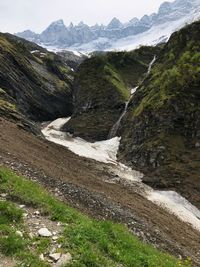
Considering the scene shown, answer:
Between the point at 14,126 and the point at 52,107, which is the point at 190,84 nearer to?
the point at 14,126

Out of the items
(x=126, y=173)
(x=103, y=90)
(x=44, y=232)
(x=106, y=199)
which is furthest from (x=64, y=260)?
(x=103, y=90)

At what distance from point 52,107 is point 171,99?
59169 millimetres

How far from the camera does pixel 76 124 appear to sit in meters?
103

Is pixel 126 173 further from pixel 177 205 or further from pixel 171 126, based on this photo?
pixel 177 205

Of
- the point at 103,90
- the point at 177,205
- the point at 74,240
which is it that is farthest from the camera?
the point at 103,90

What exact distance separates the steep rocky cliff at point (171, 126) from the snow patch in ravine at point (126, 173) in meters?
1.84

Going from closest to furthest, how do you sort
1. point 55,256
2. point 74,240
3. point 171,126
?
point 55,256
point 74,240
point 171,126

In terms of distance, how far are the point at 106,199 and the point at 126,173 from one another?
27.9 metres

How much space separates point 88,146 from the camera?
84000 millimetres

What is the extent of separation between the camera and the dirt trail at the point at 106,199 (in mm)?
30141

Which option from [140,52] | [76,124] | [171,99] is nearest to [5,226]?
[171,99]

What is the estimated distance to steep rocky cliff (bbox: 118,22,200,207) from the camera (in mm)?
61959

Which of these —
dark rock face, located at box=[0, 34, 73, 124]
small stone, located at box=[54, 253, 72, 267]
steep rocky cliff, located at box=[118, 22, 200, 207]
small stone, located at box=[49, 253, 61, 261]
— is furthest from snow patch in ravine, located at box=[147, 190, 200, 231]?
dark rock face, located at box=[0, 34, 73, 124]

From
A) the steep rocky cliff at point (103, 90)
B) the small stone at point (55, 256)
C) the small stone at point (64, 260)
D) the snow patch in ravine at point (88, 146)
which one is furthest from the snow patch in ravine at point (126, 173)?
the small stone at point (55, 256)
